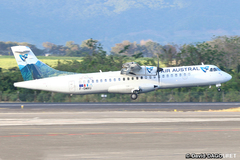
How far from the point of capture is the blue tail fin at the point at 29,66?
3994 centimetres

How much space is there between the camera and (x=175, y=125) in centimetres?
1983

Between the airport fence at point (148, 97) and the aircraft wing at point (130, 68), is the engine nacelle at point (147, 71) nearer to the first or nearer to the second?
the aircraft wing at point (130, 68)

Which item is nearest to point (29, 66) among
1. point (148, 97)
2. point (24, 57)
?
point (24, 57)

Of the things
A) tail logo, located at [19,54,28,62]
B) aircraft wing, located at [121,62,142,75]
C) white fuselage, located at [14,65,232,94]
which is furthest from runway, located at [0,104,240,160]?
tail logo, located at [19,54,28,62]

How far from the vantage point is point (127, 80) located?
39438 millimetres

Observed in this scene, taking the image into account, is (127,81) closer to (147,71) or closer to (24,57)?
(147,71)

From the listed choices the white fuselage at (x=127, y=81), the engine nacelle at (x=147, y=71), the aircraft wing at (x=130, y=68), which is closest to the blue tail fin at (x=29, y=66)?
the white fuselage at (x=127, y=81)

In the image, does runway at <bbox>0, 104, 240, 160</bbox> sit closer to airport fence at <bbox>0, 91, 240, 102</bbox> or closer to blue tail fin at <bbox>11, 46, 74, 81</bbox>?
blue tail fin at <bbox>11, 46, 74, 81</bbox>

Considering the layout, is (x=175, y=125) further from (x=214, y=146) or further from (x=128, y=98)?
(x=128, y=98)

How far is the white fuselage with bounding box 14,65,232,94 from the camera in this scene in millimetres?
39031

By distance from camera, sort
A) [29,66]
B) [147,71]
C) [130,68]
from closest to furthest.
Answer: [130,68], [147,71], [29,66]

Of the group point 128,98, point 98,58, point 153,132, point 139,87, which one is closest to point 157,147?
point 153,132

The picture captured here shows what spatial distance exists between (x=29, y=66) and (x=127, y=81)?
1241 centimetres

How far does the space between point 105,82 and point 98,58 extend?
32.6 metres
